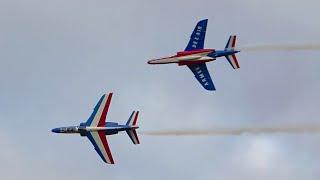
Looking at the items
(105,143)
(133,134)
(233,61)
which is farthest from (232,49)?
(105,143)

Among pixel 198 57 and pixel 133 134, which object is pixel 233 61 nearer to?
pixel 198 57

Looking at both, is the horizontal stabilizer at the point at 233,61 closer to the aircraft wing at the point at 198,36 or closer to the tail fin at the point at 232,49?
the tail fin at the point at 232,49

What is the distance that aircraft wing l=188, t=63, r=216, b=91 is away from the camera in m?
173

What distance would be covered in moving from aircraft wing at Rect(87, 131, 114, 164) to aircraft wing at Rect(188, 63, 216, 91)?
18259 mm

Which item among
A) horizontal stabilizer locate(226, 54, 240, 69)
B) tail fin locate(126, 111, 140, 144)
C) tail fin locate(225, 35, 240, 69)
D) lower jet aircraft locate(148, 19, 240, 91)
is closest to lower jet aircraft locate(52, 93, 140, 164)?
tail fin locate(126, 111, 140, 144)

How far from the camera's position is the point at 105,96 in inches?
6614

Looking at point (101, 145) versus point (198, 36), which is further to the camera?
point (198, 36)

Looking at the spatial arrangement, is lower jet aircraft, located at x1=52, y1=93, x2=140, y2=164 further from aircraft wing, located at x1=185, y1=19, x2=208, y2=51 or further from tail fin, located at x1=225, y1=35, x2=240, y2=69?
tail fin, located at x1=225, y1=35, x2=240, y2=69

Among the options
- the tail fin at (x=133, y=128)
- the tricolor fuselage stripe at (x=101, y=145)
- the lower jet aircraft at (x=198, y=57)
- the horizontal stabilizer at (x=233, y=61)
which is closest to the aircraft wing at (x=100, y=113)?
the tricolor fuselage stripe at (x=101, y=145)

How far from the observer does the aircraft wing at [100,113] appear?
545 feet

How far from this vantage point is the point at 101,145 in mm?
164375

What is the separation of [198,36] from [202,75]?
5.98 meters

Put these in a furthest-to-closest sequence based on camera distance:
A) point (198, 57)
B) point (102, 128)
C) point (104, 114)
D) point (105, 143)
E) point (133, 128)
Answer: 1. point (198, 57)
2. point (104, 114)
3. point (102, 128)
4. point (105, 143)
5. point (133, 128)

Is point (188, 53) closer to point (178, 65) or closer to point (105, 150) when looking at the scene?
point (178, 65)
